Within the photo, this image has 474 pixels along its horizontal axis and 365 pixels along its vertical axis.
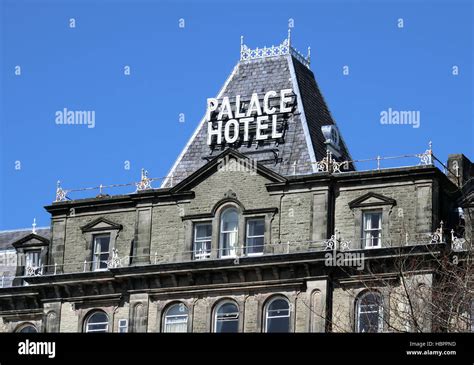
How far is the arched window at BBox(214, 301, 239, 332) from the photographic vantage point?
53.3 m

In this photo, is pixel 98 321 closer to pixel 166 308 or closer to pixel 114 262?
pixel 114 262

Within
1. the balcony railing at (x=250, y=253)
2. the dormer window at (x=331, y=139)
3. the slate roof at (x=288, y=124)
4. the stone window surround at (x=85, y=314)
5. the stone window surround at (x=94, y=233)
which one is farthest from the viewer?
the stone window surround at (x=94, y=233)

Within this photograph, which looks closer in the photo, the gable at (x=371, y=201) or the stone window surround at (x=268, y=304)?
the stone window surround at (x=268, y=304)

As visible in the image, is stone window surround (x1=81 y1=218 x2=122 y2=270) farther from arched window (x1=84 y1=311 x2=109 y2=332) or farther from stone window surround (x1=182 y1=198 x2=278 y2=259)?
stone window surround (x1=182 y1=198 x2=278 y2=259)

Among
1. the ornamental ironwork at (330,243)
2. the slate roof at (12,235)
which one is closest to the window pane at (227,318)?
the ornamental ironwork at (330,243)

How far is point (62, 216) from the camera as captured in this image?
2338 inches

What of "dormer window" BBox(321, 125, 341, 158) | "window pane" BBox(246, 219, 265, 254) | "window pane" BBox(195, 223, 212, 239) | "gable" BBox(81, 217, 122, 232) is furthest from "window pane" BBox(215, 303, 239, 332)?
"dormer window" BBox(321, 125, 341, 158)

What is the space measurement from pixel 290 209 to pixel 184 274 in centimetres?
566

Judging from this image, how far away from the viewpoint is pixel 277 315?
5241cm

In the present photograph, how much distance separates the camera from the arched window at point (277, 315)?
52.1 metres

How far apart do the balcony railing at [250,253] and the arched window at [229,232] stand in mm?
45

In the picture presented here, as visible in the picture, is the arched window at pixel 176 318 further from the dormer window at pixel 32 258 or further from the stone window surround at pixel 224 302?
the dormer window at pixel 32 258
